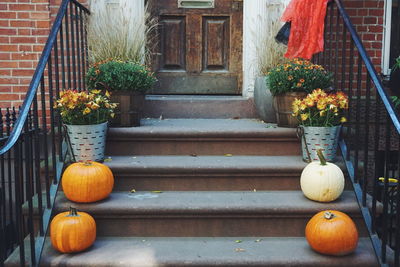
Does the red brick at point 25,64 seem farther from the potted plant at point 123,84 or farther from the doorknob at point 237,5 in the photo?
the doorknob at point 237,5

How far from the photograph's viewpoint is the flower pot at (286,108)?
3.62m

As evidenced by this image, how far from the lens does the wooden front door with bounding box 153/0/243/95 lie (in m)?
4.82

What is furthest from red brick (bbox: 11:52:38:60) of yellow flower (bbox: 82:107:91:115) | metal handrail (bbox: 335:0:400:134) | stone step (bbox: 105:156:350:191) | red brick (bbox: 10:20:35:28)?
metal handrail (bbox: 335:0:400:134)

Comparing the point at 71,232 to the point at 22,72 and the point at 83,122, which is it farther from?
the point at 22,72

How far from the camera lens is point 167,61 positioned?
4887 millimetres

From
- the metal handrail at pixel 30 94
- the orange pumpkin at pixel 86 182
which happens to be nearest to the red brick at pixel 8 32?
the metal handrail at pixel 30 94

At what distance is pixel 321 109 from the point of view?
324 cm

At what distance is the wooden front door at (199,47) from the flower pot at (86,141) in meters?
1.70

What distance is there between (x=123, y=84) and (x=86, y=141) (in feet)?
2.17

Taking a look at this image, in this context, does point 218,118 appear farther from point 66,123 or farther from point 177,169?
point 66,123

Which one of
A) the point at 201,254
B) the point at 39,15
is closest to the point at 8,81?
the point at 39,15

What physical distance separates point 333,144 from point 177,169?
3.97 ft

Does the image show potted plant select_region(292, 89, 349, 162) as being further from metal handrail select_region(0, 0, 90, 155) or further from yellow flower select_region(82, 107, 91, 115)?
metal handrail select_region(0, 0, 90, 155)

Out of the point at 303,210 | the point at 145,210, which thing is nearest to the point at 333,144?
the point at 303,210
